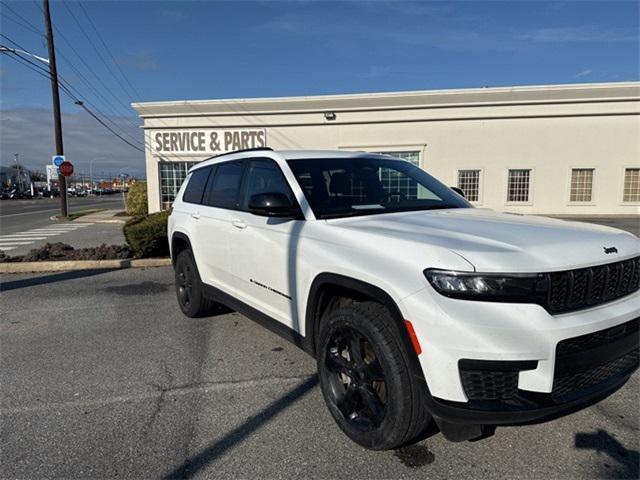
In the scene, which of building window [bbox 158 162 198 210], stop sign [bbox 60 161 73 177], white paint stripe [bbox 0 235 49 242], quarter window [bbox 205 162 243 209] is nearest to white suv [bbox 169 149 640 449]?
quarter window [bbox 205 162 243 209]

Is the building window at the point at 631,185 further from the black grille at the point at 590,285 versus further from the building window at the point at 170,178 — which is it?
the black grille at the point at 590,285

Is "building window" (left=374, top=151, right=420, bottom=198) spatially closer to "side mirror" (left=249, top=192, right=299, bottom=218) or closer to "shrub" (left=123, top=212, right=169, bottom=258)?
"side mirror" (left=249, top=192, right=299, bottom=218)

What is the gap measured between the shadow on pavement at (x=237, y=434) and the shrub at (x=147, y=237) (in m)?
6.00

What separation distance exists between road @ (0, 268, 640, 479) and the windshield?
151 centimetres

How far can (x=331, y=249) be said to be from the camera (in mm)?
2877

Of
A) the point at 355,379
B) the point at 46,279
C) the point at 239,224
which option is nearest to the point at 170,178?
the point at 46,279

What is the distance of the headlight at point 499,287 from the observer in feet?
6.97

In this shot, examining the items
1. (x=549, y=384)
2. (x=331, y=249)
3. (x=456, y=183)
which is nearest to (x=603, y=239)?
(x=549, y=384)

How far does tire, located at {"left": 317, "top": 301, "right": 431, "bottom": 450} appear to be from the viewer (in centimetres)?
239

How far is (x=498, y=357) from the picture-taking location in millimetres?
2090

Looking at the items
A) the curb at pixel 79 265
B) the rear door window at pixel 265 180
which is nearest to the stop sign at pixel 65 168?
the curb at pixel 79 265

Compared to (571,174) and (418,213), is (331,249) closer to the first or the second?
(418,213)

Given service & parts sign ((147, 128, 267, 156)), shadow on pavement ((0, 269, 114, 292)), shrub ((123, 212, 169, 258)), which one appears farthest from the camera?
service & parts sign ((147, 128, 267, 156))

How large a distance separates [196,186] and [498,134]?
17.1m
